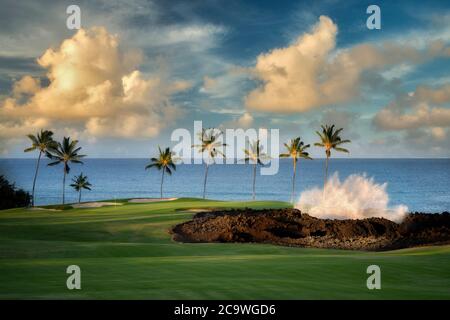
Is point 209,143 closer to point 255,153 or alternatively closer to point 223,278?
point 255,153

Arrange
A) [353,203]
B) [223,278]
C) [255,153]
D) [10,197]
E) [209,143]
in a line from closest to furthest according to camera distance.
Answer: [223,278], [353,203], [10,197], [209,143], [255,153]

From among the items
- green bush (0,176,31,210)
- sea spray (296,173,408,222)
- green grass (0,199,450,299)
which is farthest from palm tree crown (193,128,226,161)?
green grass (0,199,450,299)

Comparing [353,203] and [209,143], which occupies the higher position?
[209,143]

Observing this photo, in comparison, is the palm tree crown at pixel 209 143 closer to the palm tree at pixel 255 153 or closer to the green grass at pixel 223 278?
the palm tree at pixel 255 153

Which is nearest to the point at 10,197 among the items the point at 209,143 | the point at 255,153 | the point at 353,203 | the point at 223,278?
the point at 209,143

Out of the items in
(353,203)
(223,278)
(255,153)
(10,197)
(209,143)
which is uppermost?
(209,143)

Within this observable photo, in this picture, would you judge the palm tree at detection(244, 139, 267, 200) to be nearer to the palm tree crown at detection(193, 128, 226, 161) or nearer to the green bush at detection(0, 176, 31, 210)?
the palm tree crown at detection(193, 128, 226, 161)

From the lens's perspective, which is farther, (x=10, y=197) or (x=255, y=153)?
(x=255, y=153)
